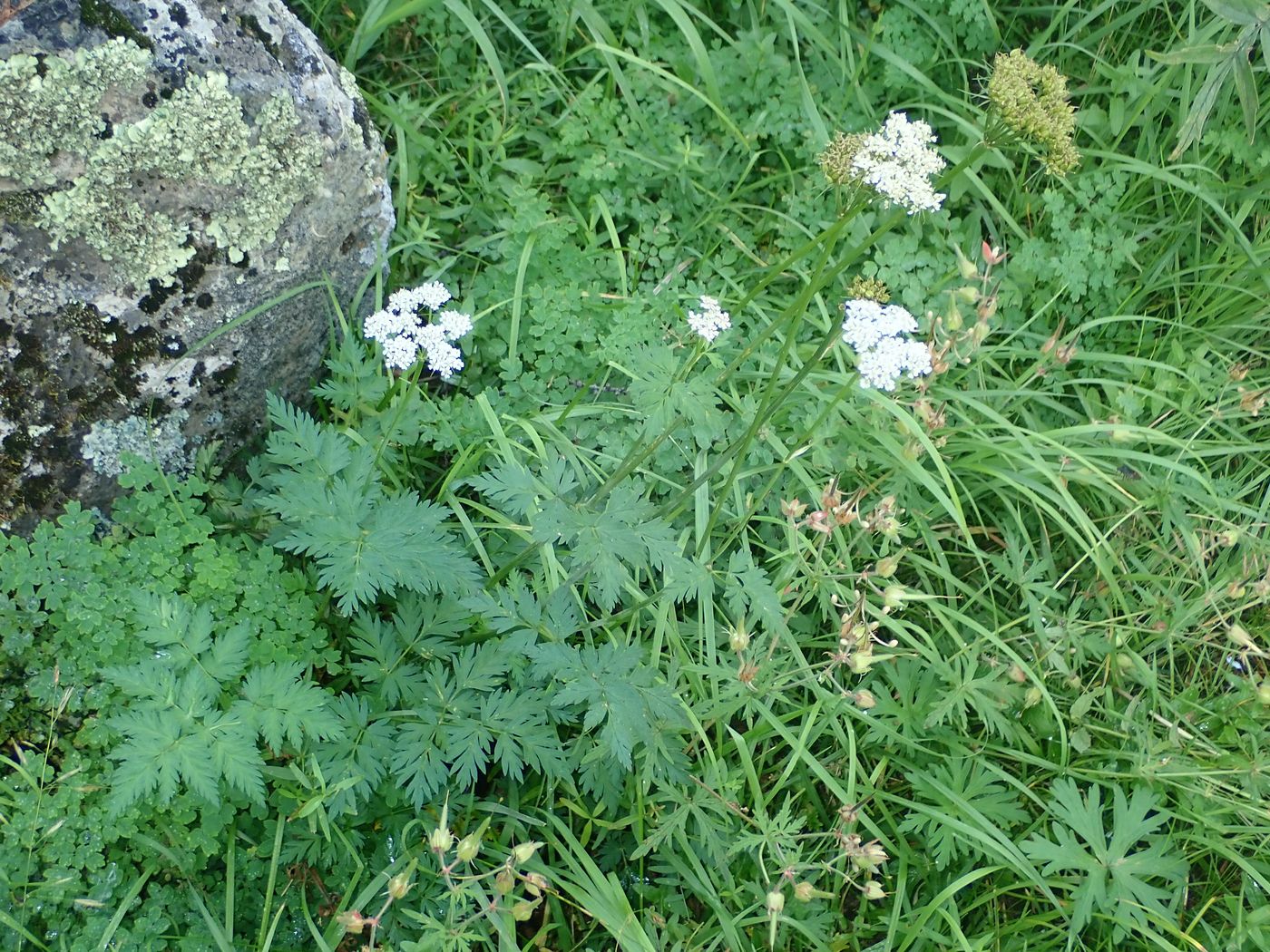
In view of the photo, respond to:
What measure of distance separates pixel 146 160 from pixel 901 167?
1870mm

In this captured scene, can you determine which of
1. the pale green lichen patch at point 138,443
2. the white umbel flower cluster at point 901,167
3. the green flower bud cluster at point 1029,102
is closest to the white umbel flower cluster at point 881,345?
the white umbel flower cluster at point 901,167

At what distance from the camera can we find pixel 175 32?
239 cm

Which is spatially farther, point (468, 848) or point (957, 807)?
point (957, 807)

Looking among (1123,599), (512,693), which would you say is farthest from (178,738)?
(1123,599)

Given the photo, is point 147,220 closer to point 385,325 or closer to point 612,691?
point 385,325

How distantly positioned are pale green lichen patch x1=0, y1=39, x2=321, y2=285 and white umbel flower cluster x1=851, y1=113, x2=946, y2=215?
5.08ft

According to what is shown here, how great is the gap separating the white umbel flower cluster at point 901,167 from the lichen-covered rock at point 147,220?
1.55 m

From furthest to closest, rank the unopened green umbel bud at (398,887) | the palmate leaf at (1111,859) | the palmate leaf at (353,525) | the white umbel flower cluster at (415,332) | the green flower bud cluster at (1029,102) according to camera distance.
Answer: the palmate leaf at (1111,859), the white umbel flower cluster at (415,332), the palmate leaf at (353,525), the unopened green umbel bud at (398,887), the green flower bud cluster at (1029,102)

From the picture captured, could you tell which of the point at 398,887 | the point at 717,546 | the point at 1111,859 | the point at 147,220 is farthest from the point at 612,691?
the point at 147,220

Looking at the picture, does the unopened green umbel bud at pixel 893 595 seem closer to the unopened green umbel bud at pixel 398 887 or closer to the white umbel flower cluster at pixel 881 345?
the white umbel flower cluster at pixel 881 345

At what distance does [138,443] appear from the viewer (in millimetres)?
2512

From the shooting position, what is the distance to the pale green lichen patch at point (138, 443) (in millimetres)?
2445

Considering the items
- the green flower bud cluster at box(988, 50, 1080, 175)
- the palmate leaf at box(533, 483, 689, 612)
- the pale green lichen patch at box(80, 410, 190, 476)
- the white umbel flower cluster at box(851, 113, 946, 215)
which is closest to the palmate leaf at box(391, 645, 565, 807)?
the palmate leaf at box(533, 483, 689, 612)

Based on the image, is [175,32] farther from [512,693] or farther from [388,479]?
[512,693]
